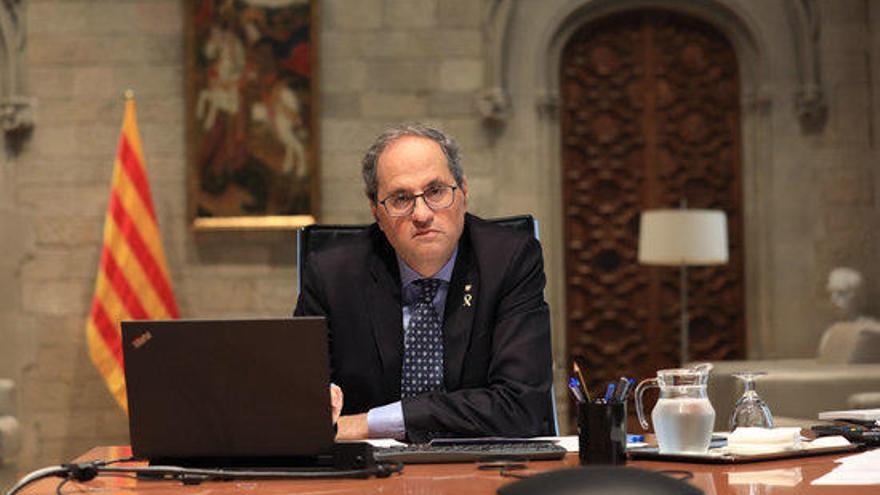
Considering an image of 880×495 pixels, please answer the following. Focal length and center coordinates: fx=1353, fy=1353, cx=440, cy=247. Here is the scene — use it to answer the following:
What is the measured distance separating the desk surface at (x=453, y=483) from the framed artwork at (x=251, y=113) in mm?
5242

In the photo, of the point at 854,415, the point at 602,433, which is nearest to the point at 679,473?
the point at 602,433

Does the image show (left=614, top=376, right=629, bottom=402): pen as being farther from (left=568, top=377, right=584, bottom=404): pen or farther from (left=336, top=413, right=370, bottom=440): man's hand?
(left=336, top=413, right=370, bottom=440): man's hand

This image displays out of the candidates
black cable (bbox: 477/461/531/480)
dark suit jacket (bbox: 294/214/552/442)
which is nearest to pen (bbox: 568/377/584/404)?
black cable (bbox: 477/461/531/480)

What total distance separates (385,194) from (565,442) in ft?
2.58

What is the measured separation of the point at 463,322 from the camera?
9.77ft

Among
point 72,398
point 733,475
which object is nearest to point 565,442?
point 733,475

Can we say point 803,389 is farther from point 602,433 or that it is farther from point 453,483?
point 453,483

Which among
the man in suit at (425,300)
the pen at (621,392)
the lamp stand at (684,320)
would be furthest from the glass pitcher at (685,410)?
the lamp stand at (684,320)

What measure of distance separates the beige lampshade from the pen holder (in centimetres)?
470

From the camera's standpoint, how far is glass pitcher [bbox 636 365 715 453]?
2178 mm

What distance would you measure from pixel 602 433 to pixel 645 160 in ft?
18.1

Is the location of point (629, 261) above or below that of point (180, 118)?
below

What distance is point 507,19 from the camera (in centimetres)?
739

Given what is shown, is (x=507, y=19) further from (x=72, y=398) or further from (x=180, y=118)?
(x=72, y=398)
